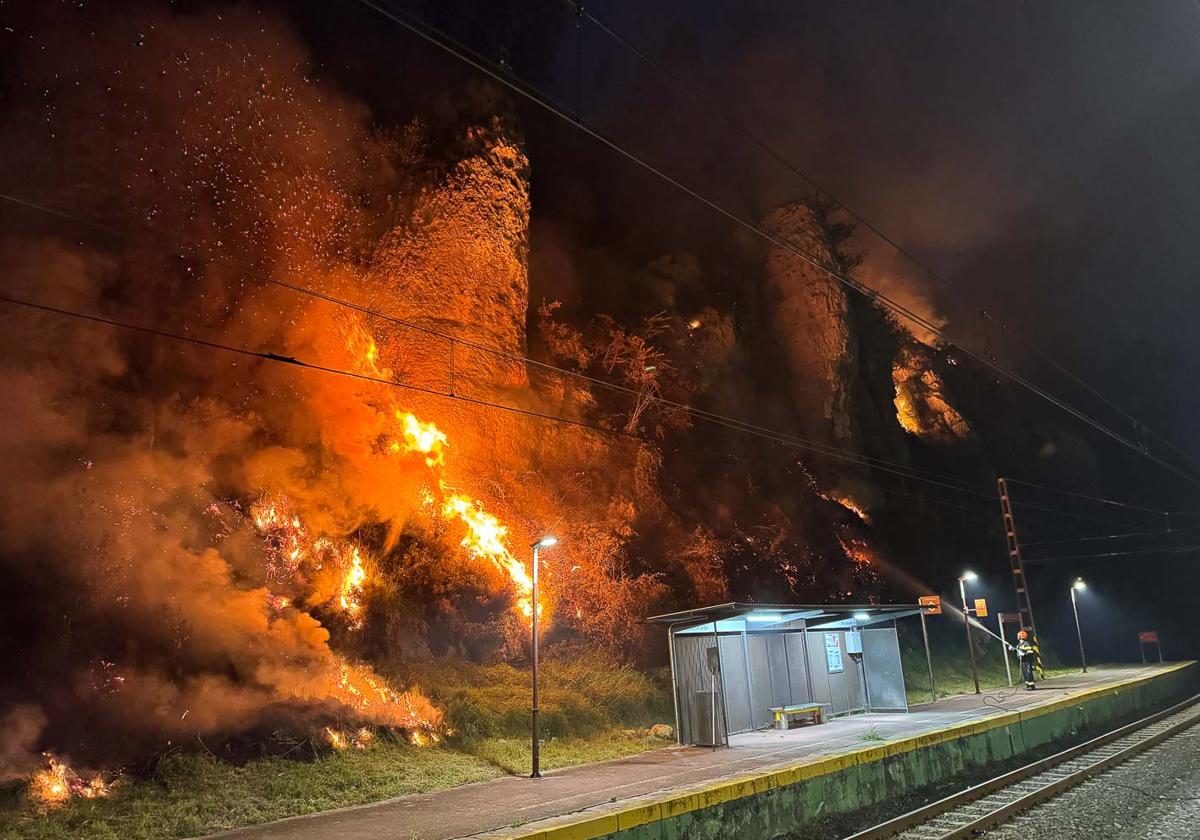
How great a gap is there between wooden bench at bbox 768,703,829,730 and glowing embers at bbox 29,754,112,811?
47.9ft

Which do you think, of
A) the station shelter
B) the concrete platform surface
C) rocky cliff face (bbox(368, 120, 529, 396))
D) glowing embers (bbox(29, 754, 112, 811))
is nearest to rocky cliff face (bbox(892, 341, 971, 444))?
the station shelter

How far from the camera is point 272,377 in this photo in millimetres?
19969

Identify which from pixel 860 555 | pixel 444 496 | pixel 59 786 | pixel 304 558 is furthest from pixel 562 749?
pixel 860 555

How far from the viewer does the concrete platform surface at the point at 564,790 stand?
9.38 meters

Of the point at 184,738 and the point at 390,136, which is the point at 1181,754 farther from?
the point at 390,136

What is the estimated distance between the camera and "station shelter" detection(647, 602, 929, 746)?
15773 mm

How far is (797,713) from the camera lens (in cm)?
1873

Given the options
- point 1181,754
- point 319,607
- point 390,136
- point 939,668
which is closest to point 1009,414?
point 939,668

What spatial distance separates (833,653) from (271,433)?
18.0m

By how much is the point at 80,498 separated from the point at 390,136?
15710 mm

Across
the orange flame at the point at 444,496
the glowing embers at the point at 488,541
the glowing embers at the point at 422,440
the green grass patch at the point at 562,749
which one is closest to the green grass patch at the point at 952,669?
the green grass patch at the point at 562,749

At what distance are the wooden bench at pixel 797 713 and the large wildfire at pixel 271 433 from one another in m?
5.13

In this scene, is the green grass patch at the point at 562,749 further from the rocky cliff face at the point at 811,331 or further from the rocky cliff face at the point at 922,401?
the rocky cliff face at the point at 922,401

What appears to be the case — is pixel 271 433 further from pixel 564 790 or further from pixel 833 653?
pixel 833 653
